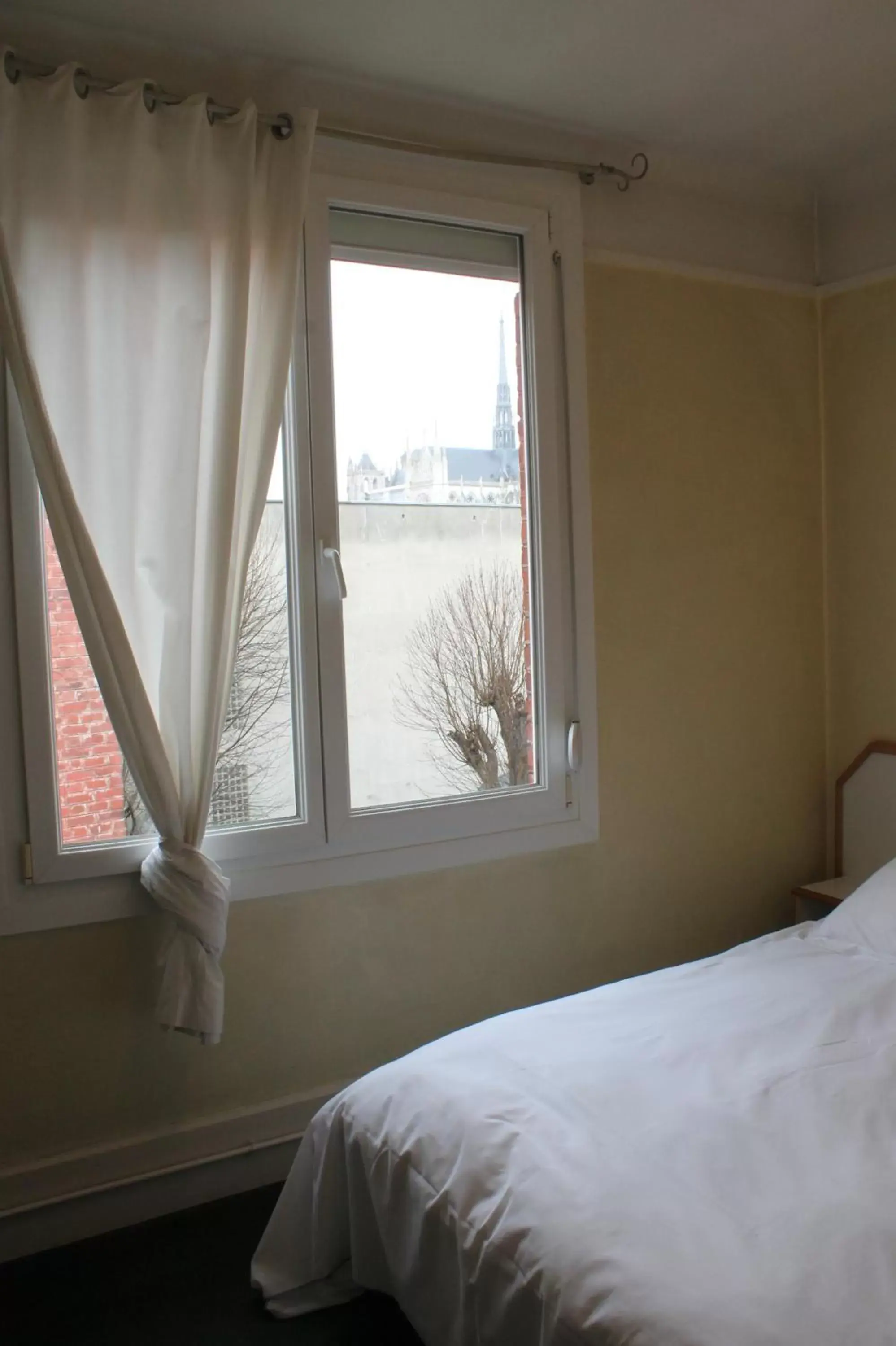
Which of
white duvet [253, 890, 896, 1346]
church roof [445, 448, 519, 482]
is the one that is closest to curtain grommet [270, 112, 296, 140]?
church roof [445, 448, 519, 482]

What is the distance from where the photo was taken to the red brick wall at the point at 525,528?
110 inches

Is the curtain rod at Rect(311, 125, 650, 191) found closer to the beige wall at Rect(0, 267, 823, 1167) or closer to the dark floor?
the beige wall at Rect(0, 267, 823, 1167)

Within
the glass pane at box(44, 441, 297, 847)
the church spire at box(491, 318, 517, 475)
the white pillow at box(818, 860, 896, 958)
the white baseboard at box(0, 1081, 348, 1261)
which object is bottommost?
the white baseboard at box(0, 1081, 348, 1261)

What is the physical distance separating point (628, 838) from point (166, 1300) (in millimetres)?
1604

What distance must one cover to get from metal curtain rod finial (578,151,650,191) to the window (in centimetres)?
17

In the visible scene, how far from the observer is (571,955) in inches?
114

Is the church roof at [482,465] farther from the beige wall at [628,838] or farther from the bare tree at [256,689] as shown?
the bare tree at [256,689]

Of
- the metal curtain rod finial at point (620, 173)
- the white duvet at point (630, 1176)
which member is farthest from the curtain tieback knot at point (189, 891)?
the metal curtain rod finial at point (620, 173)

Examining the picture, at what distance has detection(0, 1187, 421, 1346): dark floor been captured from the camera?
6.51 ft

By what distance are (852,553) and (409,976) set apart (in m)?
1.88

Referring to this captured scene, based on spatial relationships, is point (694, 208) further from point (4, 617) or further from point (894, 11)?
point (4, 617)

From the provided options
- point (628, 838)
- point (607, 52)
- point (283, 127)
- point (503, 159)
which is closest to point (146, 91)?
point (283, 127)

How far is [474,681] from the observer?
2.77 m

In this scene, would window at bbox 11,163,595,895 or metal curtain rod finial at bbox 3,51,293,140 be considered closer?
metal curtain rod finial at bbox 3,51,293,140
